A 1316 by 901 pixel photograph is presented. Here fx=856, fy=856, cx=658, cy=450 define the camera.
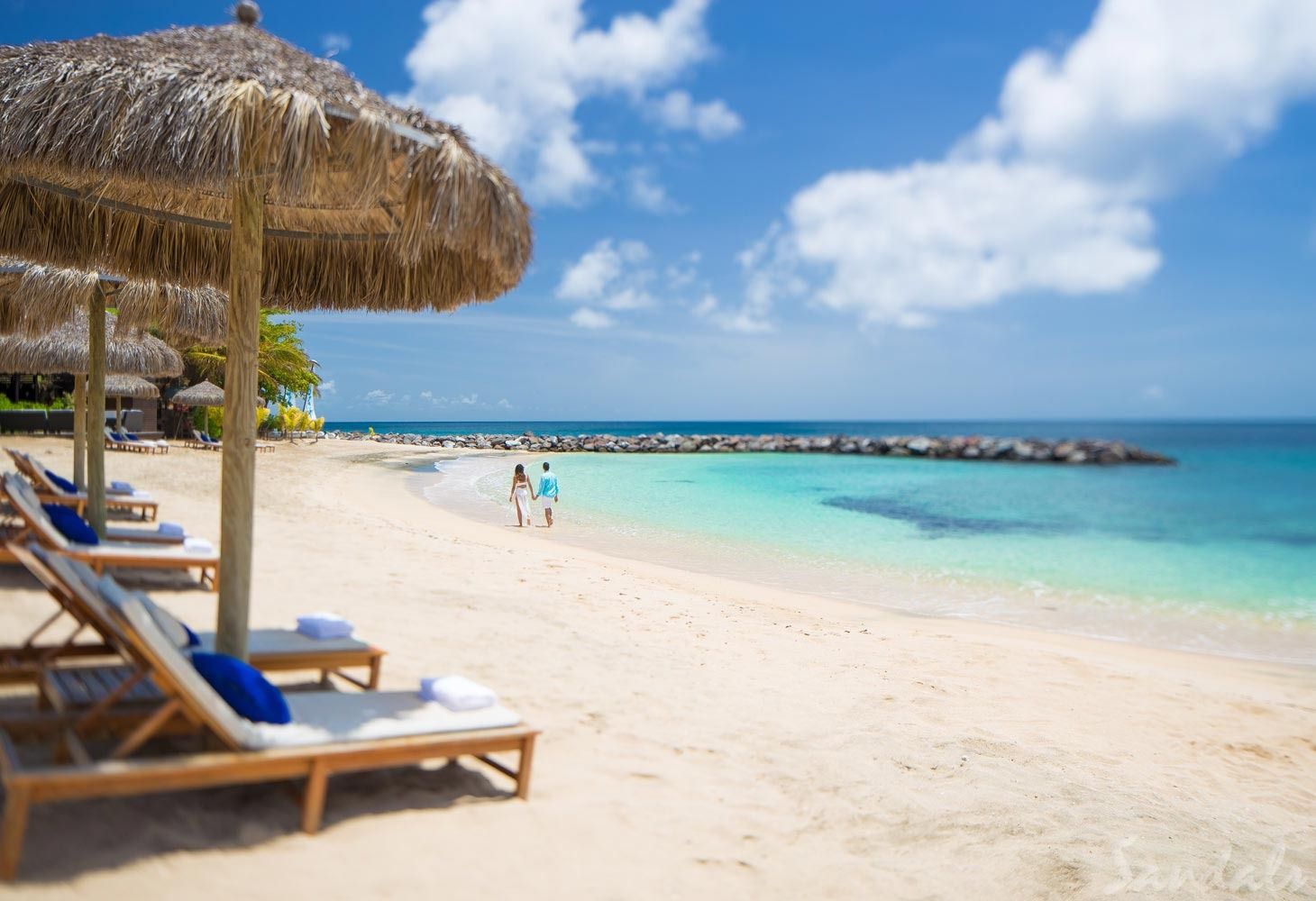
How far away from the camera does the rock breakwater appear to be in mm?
45812

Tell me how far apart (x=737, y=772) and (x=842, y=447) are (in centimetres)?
4857

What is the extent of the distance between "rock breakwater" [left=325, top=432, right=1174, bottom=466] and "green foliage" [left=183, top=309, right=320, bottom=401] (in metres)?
14.6

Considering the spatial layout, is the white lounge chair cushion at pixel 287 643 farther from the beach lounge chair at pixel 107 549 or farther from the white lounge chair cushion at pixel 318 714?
the white lounge chair cushion at pixel 318 714

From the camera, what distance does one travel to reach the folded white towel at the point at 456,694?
125 inches

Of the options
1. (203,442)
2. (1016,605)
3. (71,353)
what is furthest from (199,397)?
(1016,605)

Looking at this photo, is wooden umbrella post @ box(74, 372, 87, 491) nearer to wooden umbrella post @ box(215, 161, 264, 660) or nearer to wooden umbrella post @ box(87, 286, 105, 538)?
wooden umbrella post @ box(87, 286, 105, 538)

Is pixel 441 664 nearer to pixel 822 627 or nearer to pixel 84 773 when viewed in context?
pixel 84 773

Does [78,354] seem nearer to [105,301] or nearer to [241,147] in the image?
[105,301]

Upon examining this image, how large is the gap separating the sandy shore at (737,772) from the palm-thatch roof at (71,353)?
24.7ft

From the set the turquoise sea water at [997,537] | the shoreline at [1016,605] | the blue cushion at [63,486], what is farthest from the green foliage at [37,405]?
the shoreline at [1016,605]

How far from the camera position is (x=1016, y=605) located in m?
10.7

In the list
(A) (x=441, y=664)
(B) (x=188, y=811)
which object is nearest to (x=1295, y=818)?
(A) (x=441, y=664)

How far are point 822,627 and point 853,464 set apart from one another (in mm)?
33794

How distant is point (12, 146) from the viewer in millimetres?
3182
